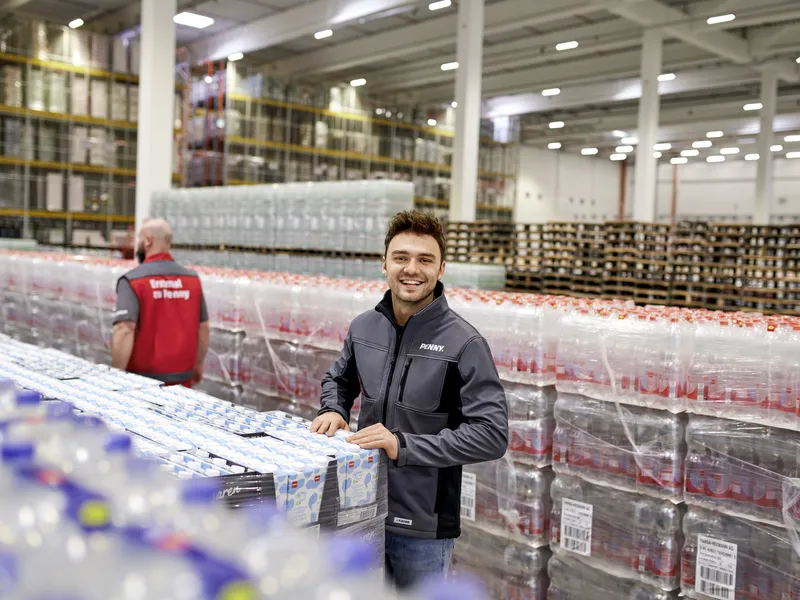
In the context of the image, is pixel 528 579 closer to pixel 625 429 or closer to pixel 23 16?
pixel 625 429

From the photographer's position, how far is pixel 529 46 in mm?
19328

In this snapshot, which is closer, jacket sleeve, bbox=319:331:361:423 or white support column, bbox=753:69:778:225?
jacket sleeve, bbox=319:331:361:423

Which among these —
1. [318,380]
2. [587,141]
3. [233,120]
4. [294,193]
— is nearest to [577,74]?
[233,120]

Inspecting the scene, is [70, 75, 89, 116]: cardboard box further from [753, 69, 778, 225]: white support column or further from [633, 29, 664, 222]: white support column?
[753, 69, 778, 225]: white support column

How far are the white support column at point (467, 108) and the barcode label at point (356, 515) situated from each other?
40.5 feet

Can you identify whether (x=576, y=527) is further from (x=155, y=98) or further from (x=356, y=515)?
(x=155, y=98)

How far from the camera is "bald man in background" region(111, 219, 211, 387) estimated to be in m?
4.97

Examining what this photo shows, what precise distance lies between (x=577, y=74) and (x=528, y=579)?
63.3 feet

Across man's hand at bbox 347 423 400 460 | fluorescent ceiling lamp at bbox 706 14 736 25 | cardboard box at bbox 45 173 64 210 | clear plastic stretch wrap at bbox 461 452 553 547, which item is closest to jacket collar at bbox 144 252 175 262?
clear plastic stretch wrap at bbox 461 452 553 547

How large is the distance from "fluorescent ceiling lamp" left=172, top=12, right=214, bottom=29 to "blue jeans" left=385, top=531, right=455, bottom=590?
56.9 ft

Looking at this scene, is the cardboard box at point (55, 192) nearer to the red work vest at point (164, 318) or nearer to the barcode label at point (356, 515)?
the red work vest at point (164, 318)

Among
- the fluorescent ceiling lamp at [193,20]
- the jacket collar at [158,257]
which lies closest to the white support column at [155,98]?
the fluorescent ceiling lamp at [193,20]

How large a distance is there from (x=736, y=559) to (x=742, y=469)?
0.42m

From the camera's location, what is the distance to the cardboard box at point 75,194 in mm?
16234
